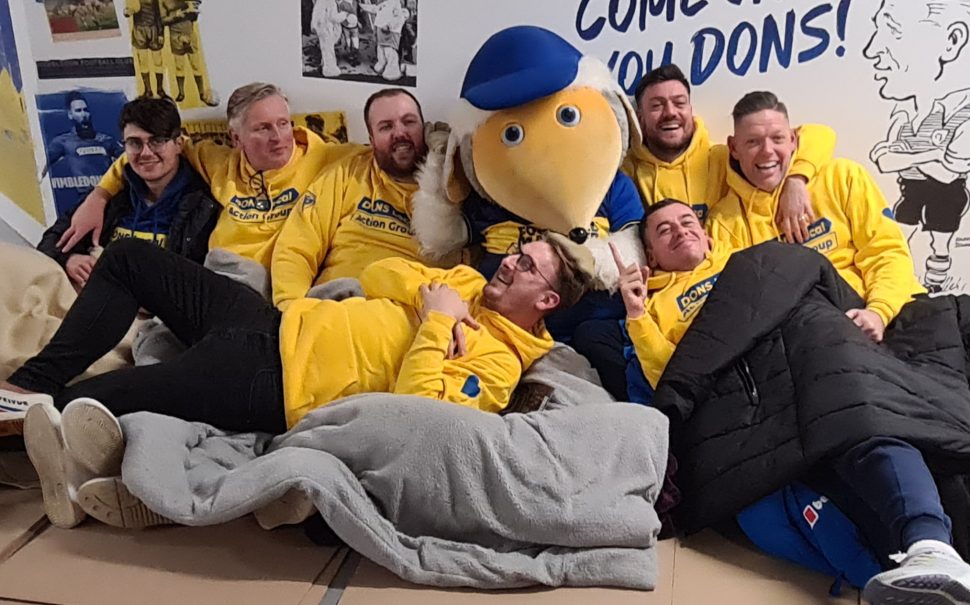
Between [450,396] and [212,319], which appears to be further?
[212,319]

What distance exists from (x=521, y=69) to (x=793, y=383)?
2.28ft

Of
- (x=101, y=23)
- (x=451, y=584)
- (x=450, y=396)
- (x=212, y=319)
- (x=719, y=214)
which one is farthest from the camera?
(x=101, y=23)

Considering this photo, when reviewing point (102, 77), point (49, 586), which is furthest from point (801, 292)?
point (102, 77)

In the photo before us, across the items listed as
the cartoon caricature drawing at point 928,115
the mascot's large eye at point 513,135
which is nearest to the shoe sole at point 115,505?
the mascot's large eye at point 513,135

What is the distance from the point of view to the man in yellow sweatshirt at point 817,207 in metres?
1.59

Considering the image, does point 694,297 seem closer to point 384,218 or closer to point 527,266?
point 527,266

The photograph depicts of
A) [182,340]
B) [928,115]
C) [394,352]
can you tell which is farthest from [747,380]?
[182,340]

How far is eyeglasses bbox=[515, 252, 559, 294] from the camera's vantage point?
4.93 ft

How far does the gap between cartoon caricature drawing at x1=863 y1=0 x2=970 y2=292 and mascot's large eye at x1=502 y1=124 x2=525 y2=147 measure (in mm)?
706

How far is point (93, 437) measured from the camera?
50.0 inches

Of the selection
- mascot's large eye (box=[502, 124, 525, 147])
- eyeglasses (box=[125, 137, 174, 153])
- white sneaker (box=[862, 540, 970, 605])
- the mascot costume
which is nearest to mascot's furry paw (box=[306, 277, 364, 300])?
the mascot costume

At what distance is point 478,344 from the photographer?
147cm

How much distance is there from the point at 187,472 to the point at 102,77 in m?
1.09

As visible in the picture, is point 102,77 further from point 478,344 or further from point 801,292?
point 801,292
